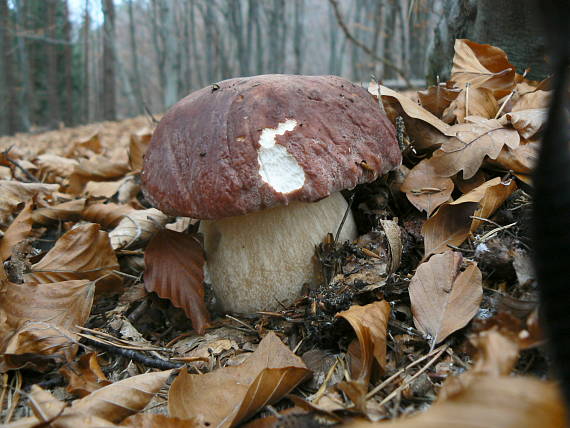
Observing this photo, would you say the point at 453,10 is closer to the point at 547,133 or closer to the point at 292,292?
the point at 292,292

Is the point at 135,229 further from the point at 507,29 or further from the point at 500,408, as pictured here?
the point at 507,29

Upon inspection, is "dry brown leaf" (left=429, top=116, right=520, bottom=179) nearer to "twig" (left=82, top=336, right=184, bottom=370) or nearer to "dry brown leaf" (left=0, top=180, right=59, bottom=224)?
"twig" (left=82, top=336, right=184, bottom=370)

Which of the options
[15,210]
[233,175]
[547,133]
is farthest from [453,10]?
[15,210]

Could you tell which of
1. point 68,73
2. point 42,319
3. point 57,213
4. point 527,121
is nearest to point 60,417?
point 42,319

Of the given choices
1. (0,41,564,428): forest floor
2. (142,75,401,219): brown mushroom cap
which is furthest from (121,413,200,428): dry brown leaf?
(142,75,401,219): brown mushroom cap

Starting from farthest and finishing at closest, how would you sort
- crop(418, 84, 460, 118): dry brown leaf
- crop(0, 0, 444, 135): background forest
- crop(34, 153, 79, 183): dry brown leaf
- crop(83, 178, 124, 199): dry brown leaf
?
1. crop(0, 0, 444, 135): background forest
2. crop(34, 153, 79, 183): dry brown leaf
3. crop(83, 178, 124, 199): dry brown leaf
4. crop(418, 84, 460, 118): dry brown leaf
